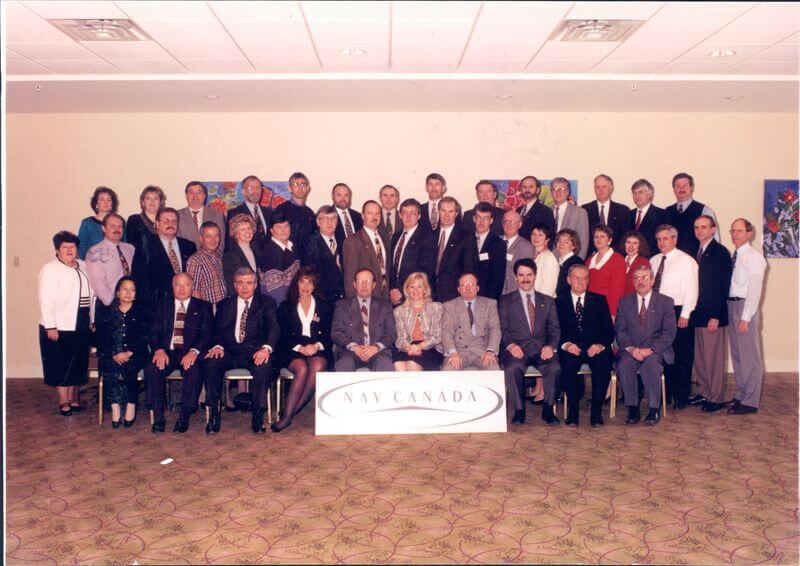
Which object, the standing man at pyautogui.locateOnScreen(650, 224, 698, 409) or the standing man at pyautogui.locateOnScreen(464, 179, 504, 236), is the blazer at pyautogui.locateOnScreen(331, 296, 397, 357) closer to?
the standing man at pyautogui.locateOnScreen(464, 179, 504, 236)

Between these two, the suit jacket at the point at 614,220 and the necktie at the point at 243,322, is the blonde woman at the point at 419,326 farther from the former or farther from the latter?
the suit jacket at the point at 614,220

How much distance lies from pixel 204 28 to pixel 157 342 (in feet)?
8.60

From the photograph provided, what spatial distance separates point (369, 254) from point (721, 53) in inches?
137

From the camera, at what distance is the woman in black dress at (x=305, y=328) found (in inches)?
237

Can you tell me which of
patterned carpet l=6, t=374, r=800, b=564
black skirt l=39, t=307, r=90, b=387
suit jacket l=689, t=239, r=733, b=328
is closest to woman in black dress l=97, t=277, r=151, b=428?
patterned carpet l=6, t=374, r=800, b=564

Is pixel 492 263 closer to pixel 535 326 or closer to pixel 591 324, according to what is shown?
pixel 535 326

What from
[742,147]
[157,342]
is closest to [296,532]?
[157,342]

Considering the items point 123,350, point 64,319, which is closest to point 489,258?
point 123,350

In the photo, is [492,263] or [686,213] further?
[686,213]

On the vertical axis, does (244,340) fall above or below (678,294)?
below

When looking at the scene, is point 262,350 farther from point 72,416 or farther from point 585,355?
point 585,355

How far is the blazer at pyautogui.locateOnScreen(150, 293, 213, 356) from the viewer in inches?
235

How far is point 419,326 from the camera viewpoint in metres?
6.13

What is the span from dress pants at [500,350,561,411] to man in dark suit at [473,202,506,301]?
0.71 metres
